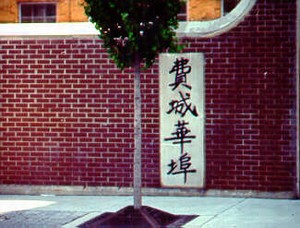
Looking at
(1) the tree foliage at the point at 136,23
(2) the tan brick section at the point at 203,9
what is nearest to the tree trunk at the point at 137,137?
(1) the tree foliage at the point at 136,23

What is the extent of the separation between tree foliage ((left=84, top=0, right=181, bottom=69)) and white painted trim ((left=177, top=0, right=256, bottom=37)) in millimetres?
1930

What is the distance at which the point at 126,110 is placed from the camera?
13.9 meters

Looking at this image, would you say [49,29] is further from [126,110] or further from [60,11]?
[60,11]

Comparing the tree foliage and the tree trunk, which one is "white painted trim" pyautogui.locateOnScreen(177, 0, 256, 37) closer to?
the tree foliage

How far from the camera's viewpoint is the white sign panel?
13.6 m

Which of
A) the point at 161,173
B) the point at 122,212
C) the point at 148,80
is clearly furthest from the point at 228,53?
the point at 122,212

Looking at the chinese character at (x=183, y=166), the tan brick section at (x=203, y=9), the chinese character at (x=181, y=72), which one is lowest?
the chinese character at (x=183, y=166)

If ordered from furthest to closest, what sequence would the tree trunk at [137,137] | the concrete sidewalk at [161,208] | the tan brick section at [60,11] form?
the tan brick section at [60,11]
the tree trunk at [137,137]
the concrete sidewalk at [161,208]

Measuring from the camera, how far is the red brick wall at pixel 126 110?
13344 mm

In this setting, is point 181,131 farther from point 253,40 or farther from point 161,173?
point 253,40

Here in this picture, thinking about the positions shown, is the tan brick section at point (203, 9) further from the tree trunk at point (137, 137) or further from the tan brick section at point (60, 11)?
the tree trunk at point (137, 137)

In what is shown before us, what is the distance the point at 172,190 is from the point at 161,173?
Result: 34cm

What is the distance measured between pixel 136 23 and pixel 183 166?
317 cm

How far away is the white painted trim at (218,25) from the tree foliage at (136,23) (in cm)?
193
